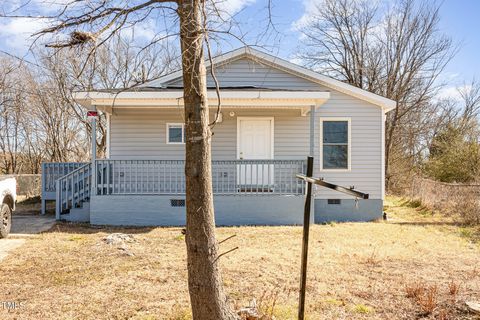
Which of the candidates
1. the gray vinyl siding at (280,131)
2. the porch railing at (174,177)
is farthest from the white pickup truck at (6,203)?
the gray vinyl siding at (280,131)

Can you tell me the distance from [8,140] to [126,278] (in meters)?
22.1

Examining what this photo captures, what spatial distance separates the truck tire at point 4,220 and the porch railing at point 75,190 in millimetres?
2193

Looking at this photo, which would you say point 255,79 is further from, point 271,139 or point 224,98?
point 224,98

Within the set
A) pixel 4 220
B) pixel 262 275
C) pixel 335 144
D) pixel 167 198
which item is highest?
pixel 335 144

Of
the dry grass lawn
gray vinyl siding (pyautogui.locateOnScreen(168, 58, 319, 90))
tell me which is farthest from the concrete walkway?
gray vinyl siding (pyautogui.locateOnScreen(168, 58, 319, 90))

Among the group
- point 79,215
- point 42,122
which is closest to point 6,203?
point 79,215

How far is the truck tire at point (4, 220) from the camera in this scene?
7543mm

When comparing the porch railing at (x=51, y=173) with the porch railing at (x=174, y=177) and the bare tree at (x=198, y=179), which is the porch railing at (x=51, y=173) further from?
the bare tree at (x=198, y=179)

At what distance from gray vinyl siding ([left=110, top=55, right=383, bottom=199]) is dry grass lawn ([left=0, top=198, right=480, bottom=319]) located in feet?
9.58

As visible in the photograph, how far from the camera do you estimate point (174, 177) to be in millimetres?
10297

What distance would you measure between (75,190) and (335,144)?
7.65 meters

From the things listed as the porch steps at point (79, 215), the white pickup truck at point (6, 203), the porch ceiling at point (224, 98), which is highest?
the porch ceiling at point (224, 98)

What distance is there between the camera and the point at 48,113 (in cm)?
2255

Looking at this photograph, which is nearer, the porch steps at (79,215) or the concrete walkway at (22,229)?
the concrete walkway at (22,229)
